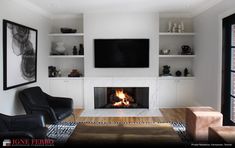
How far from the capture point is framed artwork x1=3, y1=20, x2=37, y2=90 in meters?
3.55

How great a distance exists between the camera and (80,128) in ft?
9.64

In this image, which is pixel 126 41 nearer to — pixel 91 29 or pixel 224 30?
pixel 91 29

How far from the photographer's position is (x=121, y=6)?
196 inches

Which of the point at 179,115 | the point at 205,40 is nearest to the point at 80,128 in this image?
the point at 179,115

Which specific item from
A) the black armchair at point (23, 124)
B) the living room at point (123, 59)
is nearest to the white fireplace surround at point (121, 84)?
the living room at point (123, 59)

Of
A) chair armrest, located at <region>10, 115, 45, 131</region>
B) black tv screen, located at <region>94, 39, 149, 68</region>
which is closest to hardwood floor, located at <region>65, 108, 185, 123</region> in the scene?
black tv screen, located at <region>94, 39, 149, 68</region>

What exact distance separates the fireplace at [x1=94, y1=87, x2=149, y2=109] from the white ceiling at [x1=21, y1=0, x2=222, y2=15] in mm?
1885

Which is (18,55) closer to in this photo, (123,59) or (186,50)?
(123,59)

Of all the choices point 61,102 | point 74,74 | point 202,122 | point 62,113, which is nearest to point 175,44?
point 74,74

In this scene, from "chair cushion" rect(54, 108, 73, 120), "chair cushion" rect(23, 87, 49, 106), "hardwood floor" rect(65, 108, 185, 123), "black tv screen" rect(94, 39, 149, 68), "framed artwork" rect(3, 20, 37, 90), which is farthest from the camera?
"black tv screen" rect(94, 39, 149, 68)

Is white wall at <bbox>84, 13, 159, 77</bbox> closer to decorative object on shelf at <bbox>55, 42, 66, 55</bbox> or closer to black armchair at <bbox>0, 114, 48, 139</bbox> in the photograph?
decorative object on shelf at <bbox>55, 42, 66, 55</bbox>

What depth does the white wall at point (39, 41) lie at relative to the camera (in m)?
3.56

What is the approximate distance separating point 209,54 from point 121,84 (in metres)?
2.07

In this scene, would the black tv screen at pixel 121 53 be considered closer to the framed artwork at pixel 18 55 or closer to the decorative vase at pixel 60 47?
the decorative vase at pixel 60 47
